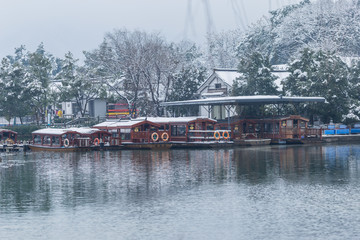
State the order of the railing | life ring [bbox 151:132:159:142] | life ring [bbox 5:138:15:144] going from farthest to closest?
life ring [bbox 5:138:15:144]
life ring [bbox 151:132:159:142]
the railing

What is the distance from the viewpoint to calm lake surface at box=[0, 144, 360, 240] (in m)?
20.1

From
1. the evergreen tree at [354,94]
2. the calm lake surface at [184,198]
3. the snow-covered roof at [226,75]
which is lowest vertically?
the calm lake surface at [184,198]

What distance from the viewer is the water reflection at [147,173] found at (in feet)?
89.9

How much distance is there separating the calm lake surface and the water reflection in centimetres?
6

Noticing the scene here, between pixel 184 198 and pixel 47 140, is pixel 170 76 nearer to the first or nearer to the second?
pixel 47 140

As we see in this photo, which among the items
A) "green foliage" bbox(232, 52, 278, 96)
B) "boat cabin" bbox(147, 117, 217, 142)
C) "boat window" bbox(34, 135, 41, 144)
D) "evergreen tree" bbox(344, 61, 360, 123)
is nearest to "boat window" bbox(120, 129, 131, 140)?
"boat cabin" bbox(147, 117, 217, 142)

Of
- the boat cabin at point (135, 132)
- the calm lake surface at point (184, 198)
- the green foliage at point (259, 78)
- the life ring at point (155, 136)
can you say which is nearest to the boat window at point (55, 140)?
the boat cabin at point (135, 132)

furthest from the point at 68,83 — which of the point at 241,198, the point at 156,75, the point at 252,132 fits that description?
the point at 241,198

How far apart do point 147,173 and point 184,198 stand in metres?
10.1

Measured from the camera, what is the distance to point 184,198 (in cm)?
2614

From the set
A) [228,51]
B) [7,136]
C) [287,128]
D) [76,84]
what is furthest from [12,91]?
[228,51]

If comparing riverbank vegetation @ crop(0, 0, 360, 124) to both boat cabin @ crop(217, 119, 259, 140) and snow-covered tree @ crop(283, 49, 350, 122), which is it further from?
boat cabin @ crop(217, 119, 259, 140)

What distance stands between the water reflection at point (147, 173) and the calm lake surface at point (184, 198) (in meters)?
0.06

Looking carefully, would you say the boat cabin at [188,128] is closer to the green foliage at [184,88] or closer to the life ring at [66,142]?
the life ring at [66,142]
